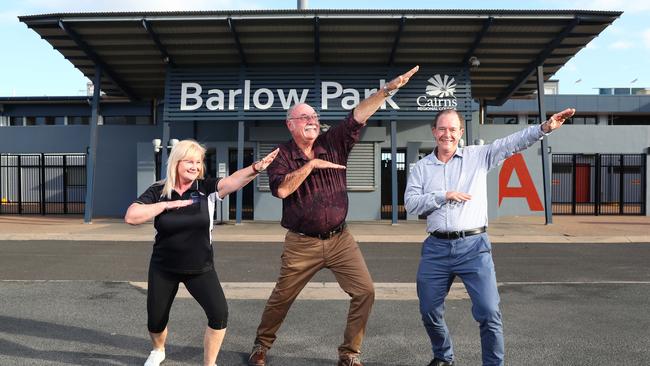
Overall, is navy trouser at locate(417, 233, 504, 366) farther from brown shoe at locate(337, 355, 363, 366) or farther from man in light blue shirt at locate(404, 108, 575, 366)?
brown shoe at locate(337, 355, 363, 366)

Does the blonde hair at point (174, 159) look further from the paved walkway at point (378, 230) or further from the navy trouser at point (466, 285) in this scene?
the paved walkway at point (378, 230)

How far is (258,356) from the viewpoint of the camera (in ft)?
13.6

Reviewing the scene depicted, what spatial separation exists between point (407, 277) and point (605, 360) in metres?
3.93

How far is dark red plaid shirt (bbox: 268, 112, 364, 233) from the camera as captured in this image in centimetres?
401

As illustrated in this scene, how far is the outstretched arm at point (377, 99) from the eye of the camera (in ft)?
12.4

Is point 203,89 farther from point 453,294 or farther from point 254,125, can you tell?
point 453,294

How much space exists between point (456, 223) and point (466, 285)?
417 millimetres

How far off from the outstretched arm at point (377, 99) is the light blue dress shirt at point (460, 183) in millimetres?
549

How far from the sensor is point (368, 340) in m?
4.84

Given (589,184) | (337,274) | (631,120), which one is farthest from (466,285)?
(631,120)

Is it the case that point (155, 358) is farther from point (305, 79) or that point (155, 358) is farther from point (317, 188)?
point (305, 79)

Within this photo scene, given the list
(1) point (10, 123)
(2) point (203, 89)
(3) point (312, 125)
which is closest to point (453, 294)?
(3) point (312, 125)

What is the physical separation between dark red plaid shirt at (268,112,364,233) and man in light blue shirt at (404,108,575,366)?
51 cm

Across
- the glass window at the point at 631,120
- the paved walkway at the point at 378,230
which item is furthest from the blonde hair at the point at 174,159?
the glass window at the point at 631,120
